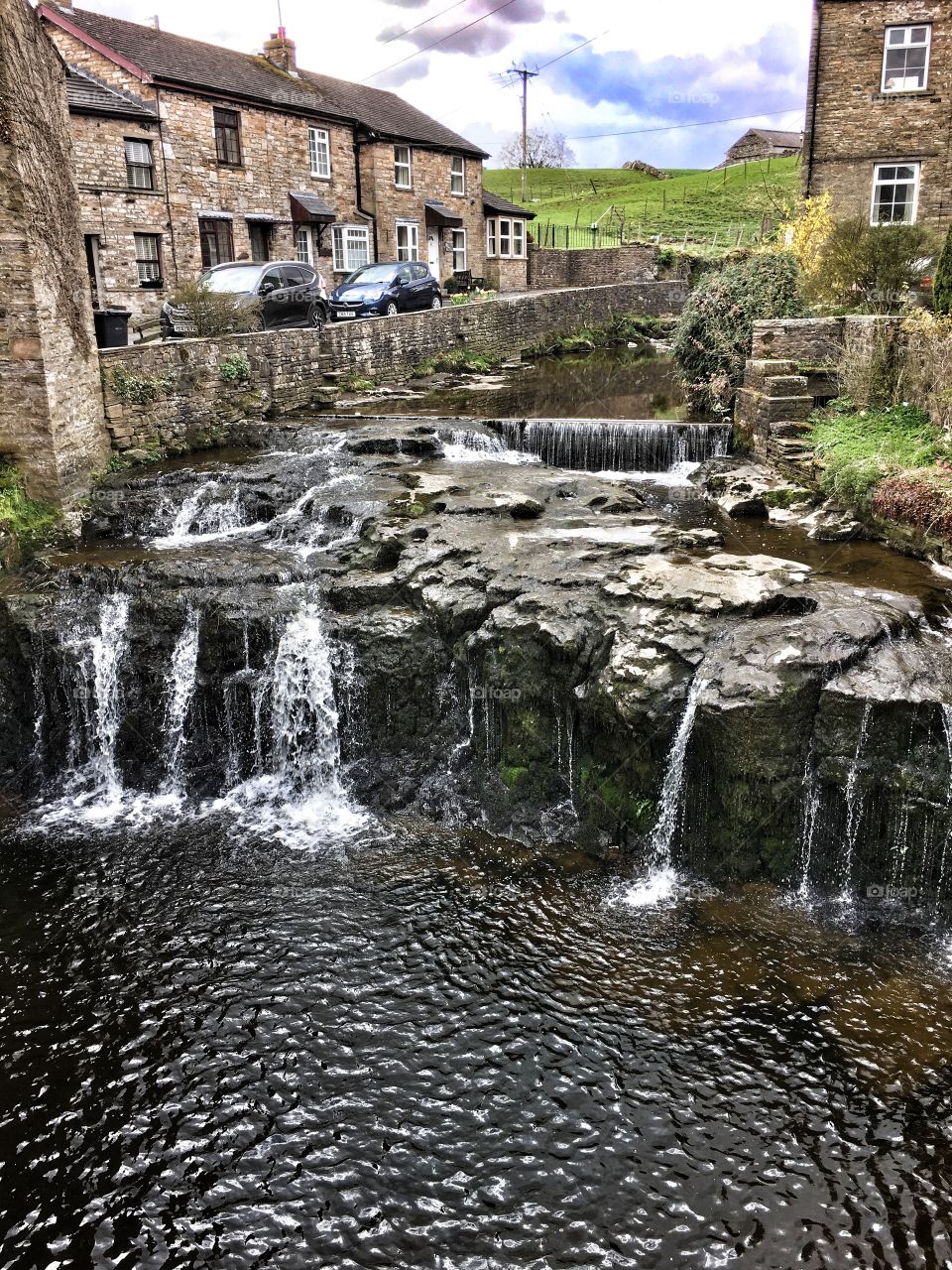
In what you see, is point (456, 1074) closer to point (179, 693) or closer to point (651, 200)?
point (179, 693)

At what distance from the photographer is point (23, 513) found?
12.8 m

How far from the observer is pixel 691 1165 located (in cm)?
556

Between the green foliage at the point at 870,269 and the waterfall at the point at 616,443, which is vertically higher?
the green foliage at the point at 870,269

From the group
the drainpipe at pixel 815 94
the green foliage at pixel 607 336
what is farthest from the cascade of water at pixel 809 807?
the green foliage at pixel 607 336

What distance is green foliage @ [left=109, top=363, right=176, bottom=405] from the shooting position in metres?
15.9

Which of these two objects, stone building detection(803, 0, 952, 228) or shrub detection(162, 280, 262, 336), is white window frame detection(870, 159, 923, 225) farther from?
shrub detection(162, 280, 262, 336)

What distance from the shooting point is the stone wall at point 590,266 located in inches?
1630

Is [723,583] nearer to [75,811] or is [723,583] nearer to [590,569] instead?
[590,569]

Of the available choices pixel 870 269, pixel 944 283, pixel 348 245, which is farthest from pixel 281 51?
pixel 944 283

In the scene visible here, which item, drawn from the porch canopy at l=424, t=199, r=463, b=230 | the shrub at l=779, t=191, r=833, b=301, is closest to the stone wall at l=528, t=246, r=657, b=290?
the porch canopy at l=424, t=199, r=463, b=230

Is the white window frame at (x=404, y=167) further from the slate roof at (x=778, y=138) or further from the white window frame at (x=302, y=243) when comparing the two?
the slate roof at (x=778, y=138)

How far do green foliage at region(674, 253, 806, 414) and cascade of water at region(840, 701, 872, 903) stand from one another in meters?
11.9

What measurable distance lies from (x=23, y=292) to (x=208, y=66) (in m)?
21.7

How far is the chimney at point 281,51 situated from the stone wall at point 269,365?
12.4 m
